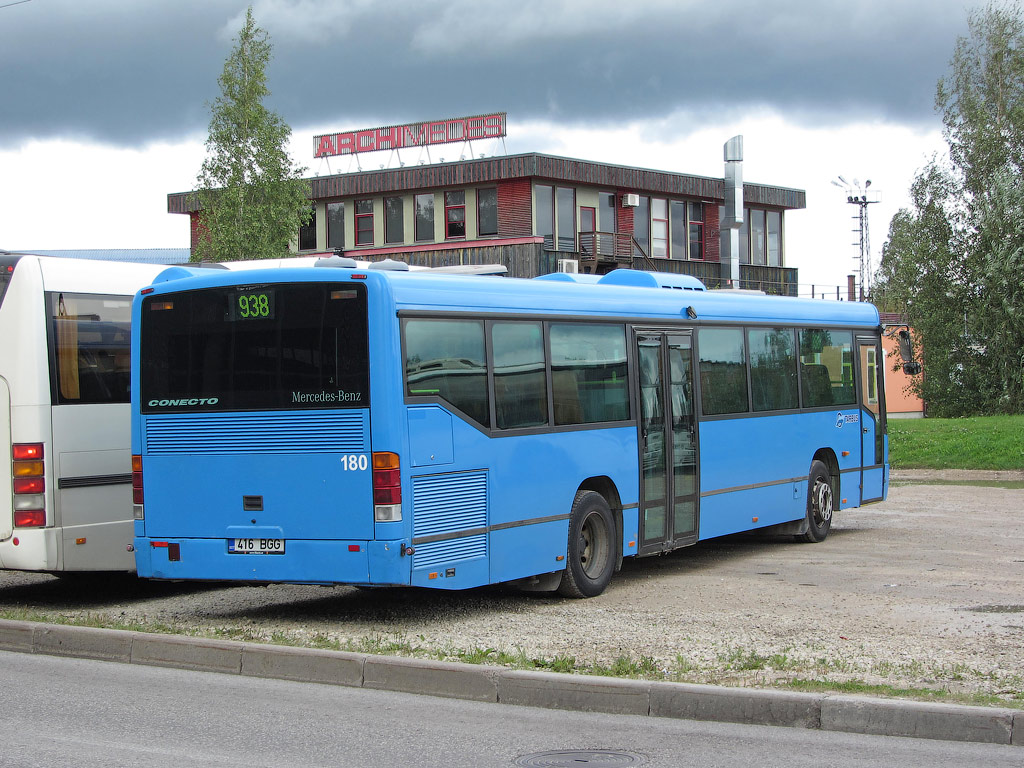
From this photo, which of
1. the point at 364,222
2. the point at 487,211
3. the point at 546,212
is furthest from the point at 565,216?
the point at 364,222

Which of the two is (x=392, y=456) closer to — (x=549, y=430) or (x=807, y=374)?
(x=549, y=430)

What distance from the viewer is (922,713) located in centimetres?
695

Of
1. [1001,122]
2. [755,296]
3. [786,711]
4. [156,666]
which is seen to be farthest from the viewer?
[1001,122]

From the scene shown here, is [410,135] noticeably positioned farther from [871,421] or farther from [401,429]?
[401,429]

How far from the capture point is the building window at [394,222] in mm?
48562

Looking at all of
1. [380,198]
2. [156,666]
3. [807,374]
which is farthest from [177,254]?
[156,666]

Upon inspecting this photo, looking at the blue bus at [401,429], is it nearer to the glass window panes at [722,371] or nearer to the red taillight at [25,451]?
the glass window panes at [722,371]

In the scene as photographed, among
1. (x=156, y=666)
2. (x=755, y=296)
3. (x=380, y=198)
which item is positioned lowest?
(x=156, y=666)

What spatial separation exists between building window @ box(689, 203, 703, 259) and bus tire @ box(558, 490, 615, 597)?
3937cm

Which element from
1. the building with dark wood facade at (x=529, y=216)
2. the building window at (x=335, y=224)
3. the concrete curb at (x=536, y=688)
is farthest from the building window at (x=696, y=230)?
the concrete curb at (x=536, y=688)

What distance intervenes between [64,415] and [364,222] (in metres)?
38.6

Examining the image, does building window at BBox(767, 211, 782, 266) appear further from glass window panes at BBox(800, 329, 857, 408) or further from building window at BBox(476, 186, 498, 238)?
glass window panes at BBox(800, 329, 857, 408)

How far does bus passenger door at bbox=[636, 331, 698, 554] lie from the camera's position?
1309cm

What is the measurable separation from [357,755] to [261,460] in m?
4.33
